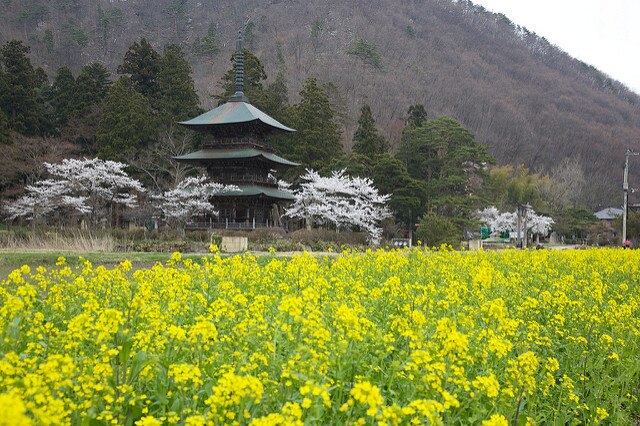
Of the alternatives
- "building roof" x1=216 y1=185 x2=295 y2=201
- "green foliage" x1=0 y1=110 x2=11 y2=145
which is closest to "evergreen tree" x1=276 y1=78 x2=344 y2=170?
"building roof" x1=216 y1=185 x2=295 y2=201

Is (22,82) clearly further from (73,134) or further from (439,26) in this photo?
(439,26)

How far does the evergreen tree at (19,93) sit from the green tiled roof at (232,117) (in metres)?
11.1

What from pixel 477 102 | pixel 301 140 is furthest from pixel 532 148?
pixel 301 140

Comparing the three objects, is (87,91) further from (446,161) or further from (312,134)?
(446,161)

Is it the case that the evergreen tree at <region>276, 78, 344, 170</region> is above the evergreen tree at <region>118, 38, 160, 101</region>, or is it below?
below

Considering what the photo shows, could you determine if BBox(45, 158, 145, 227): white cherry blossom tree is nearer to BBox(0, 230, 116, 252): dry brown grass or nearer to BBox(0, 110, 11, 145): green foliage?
BBox(0, 110, 11, 145): green foliage

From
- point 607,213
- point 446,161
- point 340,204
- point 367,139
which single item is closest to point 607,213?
point 607,213

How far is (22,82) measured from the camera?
29.5 metres

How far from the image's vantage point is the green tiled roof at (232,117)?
80.7 ft

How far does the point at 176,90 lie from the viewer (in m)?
30.3

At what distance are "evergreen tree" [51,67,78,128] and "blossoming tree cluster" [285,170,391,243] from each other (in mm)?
16564

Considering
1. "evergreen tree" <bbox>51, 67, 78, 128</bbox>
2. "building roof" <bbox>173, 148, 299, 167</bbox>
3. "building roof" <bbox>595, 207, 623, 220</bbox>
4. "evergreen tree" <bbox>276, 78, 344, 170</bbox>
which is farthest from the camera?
"building roof" <bbox>595, 207, 623, 220</bbox>

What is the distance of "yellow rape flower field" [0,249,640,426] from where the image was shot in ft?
6.75

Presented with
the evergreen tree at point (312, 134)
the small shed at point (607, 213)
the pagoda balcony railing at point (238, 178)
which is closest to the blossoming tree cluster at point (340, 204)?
the pagoda balcony railing at point (238, 178)
